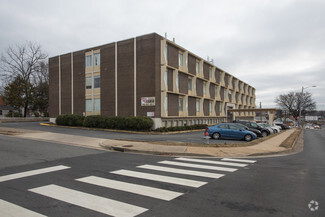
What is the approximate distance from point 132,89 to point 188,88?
9402 millimetres

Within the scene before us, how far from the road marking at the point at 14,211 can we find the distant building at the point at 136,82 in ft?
69.5

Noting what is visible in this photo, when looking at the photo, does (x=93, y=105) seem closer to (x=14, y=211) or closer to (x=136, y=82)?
(x=136, y=82)

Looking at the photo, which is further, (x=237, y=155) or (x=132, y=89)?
(x=132, y=89)

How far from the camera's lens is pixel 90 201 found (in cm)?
467

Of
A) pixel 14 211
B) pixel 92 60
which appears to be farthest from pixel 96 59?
pixel 14 211

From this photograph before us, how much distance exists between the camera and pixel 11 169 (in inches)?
292

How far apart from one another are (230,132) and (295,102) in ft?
280

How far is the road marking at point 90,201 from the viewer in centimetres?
420

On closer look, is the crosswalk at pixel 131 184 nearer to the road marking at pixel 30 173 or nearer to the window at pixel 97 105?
the road marking at pixel 30 173

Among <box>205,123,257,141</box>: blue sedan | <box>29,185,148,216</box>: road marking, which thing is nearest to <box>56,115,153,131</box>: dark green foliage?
<box>205,123,257,141</box>: blue sedan

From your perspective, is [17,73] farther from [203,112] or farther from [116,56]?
[203,112]

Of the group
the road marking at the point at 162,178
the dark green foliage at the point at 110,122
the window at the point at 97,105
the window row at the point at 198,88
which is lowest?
the road marking at the point at 162,178

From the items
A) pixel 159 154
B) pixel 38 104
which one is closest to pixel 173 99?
pixel 159 154

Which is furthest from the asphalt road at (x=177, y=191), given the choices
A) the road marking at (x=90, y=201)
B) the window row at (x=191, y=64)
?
the window row at (x=191, y=64)
